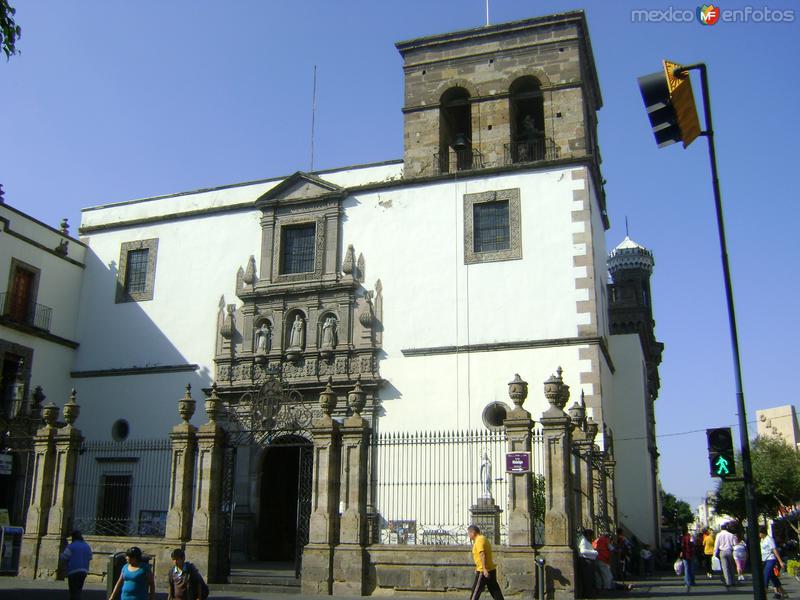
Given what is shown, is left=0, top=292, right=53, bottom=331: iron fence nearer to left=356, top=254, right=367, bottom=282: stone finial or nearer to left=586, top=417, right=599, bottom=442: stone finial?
left=356, top=254, right=367, bottom=282: stone finial

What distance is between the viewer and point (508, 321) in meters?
22.5

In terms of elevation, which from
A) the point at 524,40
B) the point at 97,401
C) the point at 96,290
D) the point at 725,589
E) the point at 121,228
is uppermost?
the point at 524,40

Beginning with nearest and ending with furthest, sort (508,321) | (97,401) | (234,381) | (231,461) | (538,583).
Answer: (538,583), (231,461), (508,321), (234,381), (97,401)

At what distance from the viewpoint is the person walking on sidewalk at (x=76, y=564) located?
13.2m

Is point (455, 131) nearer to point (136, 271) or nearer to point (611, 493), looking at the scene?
point (136, 271)

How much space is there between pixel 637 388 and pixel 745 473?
16.3 m

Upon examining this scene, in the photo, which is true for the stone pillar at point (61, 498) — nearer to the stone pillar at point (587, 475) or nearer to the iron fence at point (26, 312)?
the iron fence at point (26, 312)

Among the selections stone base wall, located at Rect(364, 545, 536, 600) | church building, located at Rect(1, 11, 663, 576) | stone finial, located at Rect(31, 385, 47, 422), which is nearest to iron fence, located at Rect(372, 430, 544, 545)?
church building, located at Rect(1, 11, 663, 576)

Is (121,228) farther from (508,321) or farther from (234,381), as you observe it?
(508,321)

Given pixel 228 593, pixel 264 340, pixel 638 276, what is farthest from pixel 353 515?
pixel 638 276

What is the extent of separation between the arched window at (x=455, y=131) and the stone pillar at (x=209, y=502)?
429 inches

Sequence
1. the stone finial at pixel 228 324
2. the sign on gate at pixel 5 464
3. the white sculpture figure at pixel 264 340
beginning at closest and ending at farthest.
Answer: the sign on gate at pixel 5 464, the white sculpture figure at pixel 264 340, the stone finial at pixel 228 324

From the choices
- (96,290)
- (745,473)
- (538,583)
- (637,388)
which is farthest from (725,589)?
(96,290)

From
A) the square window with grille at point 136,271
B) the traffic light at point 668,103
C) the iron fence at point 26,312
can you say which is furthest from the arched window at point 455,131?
the traffic light at point 668,103
